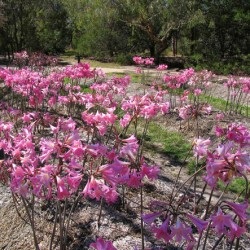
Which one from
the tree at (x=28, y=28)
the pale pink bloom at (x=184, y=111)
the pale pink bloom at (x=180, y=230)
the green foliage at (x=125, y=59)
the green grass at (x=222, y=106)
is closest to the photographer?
the pale pink bloom at (x=180, y=230)

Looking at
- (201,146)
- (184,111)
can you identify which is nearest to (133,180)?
(201,146)

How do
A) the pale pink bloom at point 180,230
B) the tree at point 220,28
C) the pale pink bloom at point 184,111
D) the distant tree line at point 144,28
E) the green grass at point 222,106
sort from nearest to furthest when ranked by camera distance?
1. the pale pink bloom at point 180,230
2. the pale pink bloom at point 184,111
3. the green grass at point 222,106
4. the distant tree line at point 144,28
5. the tree at point 220,28

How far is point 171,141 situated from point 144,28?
60.9 feet

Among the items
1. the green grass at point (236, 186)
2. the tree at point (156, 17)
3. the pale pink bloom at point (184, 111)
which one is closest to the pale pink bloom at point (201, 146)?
the pale pink bloom at point (184, 111)

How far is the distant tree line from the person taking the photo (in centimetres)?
2494

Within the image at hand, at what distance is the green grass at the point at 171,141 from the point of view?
8070 millimetres

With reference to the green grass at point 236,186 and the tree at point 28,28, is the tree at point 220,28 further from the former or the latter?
the green grass at point 236,186

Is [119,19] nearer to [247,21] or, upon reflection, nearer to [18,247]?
[247,21]

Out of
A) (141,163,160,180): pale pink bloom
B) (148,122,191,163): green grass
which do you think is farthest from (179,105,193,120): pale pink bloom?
(141,163,160,180): pale pink bloom

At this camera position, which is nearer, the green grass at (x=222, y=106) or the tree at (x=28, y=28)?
the green grass at (x=222, y=106)

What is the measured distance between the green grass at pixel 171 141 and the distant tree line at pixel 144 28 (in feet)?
51.1

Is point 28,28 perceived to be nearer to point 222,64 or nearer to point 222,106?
point 222,64

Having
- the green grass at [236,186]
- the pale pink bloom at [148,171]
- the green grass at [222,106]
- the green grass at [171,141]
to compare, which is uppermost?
the pale pink bloom at [148,171]

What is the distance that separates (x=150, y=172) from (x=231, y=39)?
83.0 feet
